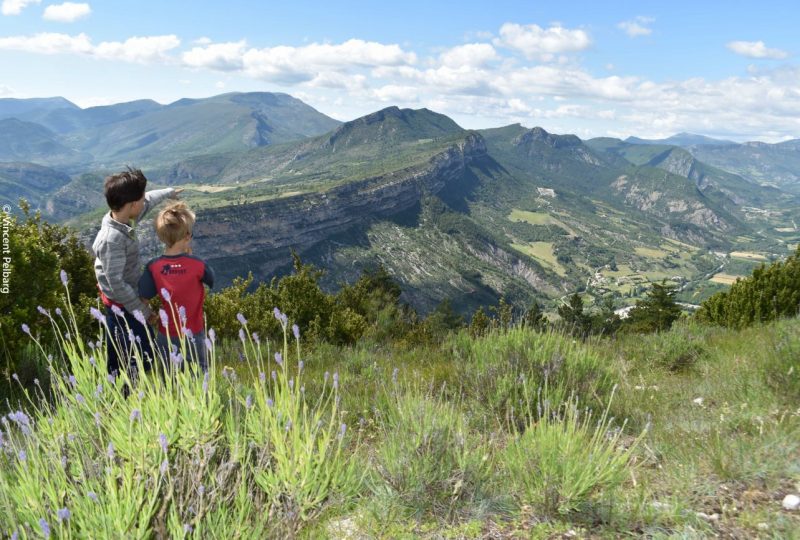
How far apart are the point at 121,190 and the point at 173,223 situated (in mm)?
591

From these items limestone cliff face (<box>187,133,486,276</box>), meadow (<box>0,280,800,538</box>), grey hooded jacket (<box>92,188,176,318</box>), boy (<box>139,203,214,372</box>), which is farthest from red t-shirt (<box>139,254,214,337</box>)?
limestone cliff face (<box>187,133,486,276</box>)

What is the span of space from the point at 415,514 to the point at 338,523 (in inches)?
16.3

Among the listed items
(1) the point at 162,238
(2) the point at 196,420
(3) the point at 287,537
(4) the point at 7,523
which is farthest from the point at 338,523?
(1) the point at 162,238

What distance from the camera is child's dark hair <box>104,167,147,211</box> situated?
384 cm

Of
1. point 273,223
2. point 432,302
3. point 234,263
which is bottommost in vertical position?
point 432,302

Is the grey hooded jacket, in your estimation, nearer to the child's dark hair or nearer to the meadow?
the child's dark hair

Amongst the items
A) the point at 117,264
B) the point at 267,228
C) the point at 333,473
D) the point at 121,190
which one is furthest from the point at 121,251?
the point at 267,228

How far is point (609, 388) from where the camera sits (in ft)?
14.4

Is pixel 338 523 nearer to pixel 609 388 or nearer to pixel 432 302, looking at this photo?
pixel 609 388

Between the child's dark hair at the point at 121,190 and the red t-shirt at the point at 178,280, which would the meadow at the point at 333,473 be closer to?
the red t-shirt at the point at 178,280

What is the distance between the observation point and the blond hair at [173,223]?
375cm

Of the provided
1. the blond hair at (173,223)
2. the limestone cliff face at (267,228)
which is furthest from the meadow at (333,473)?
the limestone cliff face at (267,228)

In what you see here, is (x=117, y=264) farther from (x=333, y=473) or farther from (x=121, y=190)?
(x=333, y=473)

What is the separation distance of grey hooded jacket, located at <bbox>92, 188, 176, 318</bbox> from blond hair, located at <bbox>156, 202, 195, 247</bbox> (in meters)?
0.36
